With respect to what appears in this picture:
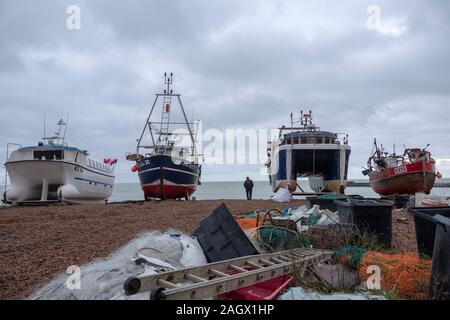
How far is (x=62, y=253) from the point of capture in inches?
217

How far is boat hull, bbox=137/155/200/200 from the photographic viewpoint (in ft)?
71.3

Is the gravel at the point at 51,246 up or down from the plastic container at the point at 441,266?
down

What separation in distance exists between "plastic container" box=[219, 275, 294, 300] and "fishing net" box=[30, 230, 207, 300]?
790 mm

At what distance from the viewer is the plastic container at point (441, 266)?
8.78 feet

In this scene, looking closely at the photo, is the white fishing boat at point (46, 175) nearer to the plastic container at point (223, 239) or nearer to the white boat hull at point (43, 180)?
the white boat hull at point (43, 180)

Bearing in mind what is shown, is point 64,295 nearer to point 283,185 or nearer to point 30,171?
point 283,185

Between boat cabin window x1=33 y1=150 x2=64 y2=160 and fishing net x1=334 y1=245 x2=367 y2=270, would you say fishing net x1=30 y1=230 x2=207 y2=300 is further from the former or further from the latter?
boat cabin window x1=33 y1=150 x2=64 y2=160

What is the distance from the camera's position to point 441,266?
2.78 metres

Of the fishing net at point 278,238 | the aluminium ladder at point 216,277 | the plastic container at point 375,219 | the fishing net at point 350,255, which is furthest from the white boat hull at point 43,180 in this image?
the fishing net at point 350,255

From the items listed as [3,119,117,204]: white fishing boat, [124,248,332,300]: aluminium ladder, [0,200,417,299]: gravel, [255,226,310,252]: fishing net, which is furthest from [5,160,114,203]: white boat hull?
[124,248,332,300]: aluminium ladder

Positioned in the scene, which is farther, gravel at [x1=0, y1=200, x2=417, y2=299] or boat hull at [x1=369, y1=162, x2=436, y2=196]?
boat hull at [x1=369, y1=162, x2=436, y2=196]

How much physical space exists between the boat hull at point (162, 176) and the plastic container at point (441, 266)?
64.5 feet

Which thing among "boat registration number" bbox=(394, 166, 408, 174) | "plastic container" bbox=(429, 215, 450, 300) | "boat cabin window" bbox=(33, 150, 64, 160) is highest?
"boat cabin window" bbox=(33, 150, 64, 160)
